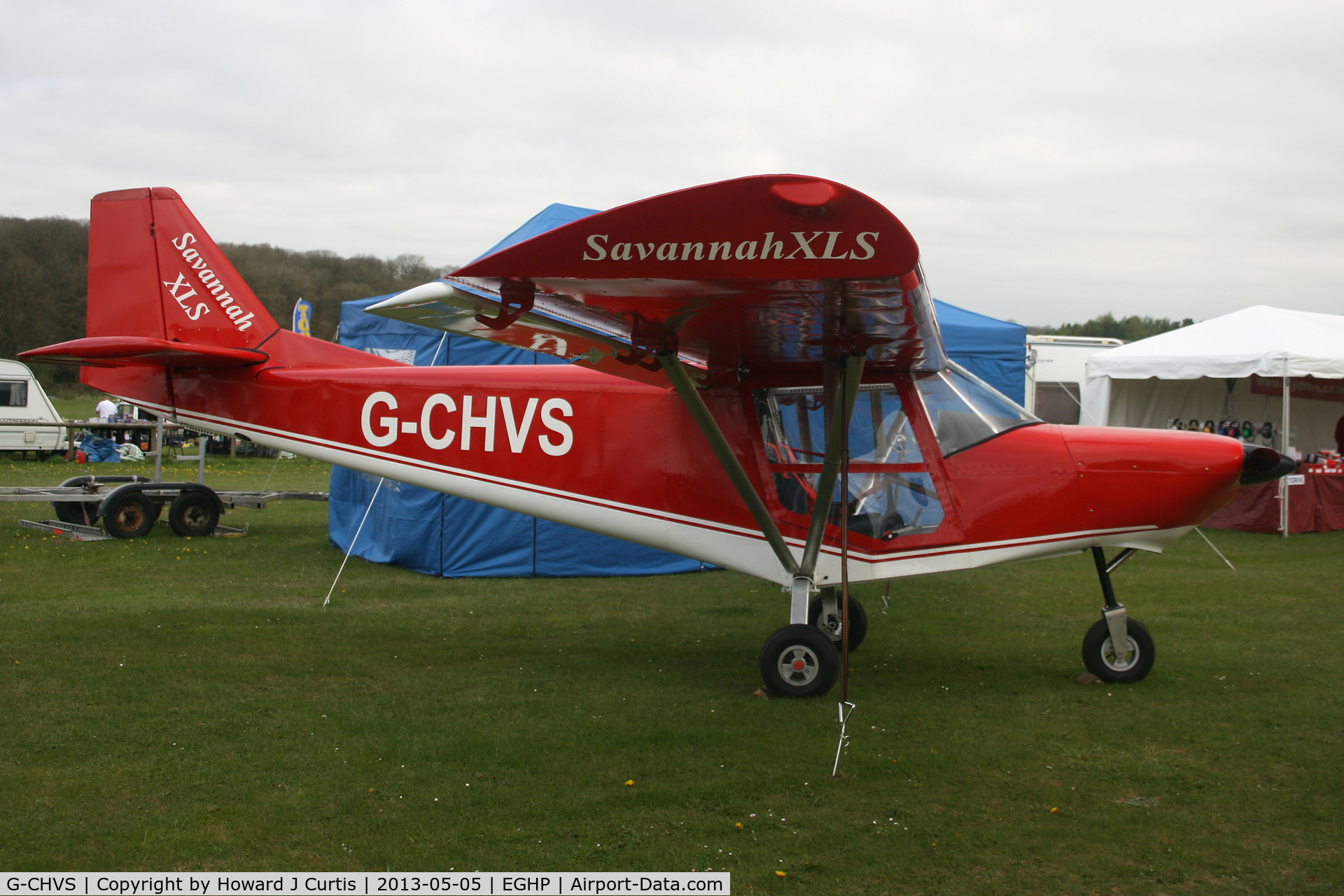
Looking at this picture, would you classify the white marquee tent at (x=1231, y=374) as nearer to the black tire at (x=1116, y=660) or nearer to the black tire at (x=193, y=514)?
the black tire at (x=1116, y=660)

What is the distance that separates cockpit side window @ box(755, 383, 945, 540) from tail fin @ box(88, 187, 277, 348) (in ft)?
13.1

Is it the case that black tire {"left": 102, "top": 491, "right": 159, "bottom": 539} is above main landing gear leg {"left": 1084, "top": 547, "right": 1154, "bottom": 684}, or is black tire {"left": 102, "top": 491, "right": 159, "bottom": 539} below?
below

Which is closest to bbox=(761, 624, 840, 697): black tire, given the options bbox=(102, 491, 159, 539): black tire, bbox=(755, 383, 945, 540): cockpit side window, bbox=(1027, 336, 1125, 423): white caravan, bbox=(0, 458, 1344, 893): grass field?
bbox=(0, 458, 1344, 893): grass field

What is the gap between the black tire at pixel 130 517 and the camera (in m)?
11.9

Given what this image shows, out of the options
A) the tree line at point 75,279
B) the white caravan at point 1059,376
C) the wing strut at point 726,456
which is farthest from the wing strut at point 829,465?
the tree line at point 75,279

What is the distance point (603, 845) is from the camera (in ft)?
11.8

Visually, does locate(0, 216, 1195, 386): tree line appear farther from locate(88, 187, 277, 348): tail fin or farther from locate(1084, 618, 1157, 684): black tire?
locate(1084, 618, 1157, 684): black tire

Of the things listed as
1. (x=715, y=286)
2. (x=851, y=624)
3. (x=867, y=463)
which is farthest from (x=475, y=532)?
(x=715, y=286)

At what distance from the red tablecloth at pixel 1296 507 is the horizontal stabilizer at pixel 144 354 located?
13.6 metres

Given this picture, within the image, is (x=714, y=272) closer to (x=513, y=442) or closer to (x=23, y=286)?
(x=513, y=442)

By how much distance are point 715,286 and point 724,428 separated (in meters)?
2.25

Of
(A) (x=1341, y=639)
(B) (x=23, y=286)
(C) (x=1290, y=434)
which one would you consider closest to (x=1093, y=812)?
(A) (x=1341, y=639)

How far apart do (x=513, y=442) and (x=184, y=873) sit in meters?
3.45

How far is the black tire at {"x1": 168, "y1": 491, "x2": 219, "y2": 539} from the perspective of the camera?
12398 millimetres
